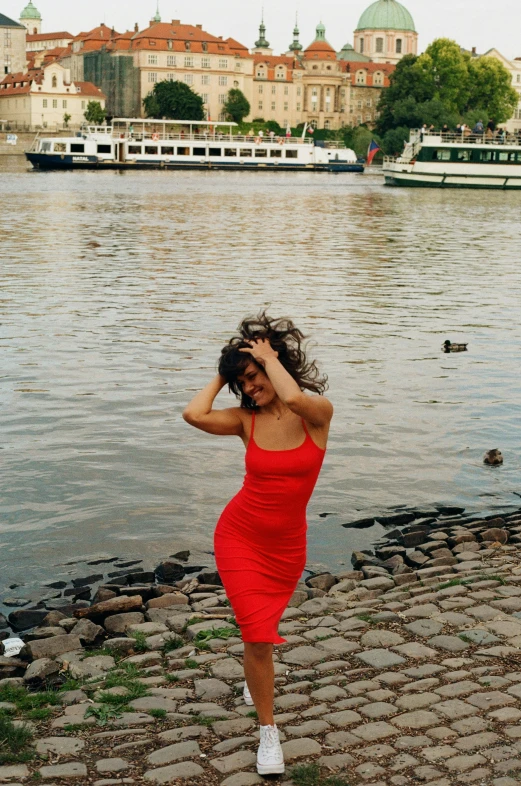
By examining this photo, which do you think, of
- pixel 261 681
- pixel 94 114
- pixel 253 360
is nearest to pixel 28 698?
pixel 261 681

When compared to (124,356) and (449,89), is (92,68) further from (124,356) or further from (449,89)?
(124,356)

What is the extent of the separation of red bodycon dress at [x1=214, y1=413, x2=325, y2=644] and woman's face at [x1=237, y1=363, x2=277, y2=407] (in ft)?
0.53

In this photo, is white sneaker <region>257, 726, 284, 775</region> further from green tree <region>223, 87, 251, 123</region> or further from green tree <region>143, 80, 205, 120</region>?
green tree <region>223, 87, 251, 123</region>

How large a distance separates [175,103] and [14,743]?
143 m

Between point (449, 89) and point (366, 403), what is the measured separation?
113m

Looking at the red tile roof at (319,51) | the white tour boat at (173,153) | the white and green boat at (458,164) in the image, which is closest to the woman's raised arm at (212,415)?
the white and green boat at (458,164)

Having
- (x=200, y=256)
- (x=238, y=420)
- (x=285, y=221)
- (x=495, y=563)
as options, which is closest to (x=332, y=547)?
(x=495, y=563)

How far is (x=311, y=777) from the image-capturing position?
14.0 ft

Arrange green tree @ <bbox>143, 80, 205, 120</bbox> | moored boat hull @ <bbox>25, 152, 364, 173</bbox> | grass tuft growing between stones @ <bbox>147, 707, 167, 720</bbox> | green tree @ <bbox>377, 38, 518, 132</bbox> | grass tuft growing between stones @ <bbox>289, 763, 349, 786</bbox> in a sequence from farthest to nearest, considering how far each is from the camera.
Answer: green tree @ <bbox>143, 80, 205, 120</bbox> < green tree @ <bbox>377, 38, 518, 132</bbox> < moored boat hull @ <bbox>25, 152, 364, 173</bbox> < grass tuft growing between stones @ <bbox>147, 707, 167, 720</bbox> < grass tuft growing between stones @ <bbox>289, 763, 349, 786</bbox>

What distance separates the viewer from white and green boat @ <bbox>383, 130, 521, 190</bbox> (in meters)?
75.6

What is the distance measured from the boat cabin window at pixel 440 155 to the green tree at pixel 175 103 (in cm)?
7105

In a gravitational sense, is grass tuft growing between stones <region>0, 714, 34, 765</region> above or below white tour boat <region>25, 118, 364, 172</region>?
below

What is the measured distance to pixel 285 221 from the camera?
42.6 m

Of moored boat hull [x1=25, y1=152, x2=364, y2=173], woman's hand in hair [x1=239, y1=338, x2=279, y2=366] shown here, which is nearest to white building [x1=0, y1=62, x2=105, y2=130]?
moored boat hull [x1=25, y1=152, x2=364, y2=173]
